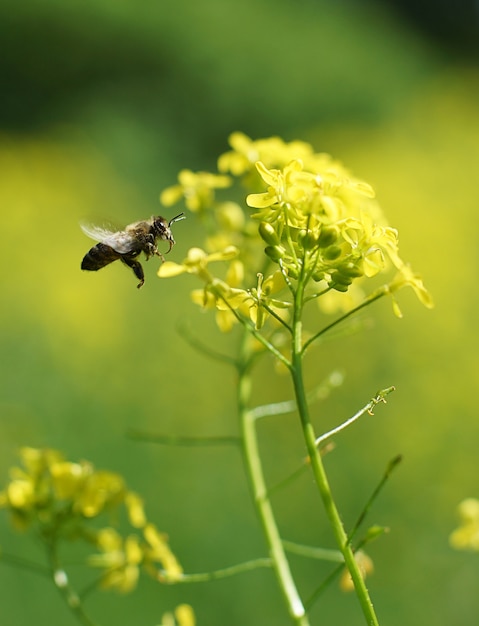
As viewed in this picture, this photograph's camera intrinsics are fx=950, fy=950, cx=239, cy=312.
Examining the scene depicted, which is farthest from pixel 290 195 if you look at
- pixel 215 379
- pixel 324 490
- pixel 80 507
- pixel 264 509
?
pixel 215 379

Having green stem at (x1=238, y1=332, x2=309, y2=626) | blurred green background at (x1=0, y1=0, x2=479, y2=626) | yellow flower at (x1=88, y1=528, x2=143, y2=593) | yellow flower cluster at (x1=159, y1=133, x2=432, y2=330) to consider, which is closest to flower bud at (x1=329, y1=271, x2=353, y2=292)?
yellow flower cluster at (x1=159, y1=133, x2=432, y2=330)

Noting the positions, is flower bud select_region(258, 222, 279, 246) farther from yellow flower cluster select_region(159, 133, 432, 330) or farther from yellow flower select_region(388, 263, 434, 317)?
yellow flower select_region(388, 263, 434, 317)

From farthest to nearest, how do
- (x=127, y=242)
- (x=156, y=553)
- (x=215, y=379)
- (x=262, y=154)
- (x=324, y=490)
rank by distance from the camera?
1. (x=215, y=379)
2. (x=262, y=154)
3. (x=127, y=242)
4. (x=156, y=553)
5. (x=324, y=490)

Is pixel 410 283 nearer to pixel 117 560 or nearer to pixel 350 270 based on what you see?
pixel 350 270

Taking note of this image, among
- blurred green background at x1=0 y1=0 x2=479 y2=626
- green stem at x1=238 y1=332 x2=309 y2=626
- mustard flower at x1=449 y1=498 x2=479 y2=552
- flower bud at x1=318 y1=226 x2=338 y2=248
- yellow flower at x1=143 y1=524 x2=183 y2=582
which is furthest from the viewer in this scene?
blurred green background at x1=0 y1=0 x2=479 y2=626

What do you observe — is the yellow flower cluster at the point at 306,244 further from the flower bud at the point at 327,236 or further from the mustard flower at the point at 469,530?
the mustard flower at the point at 469,530

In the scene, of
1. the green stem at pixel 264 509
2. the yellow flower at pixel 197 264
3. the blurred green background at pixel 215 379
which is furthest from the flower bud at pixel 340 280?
the blurred green background at pixel 215 379

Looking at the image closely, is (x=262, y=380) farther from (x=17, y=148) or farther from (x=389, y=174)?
(x=17, y=148)
